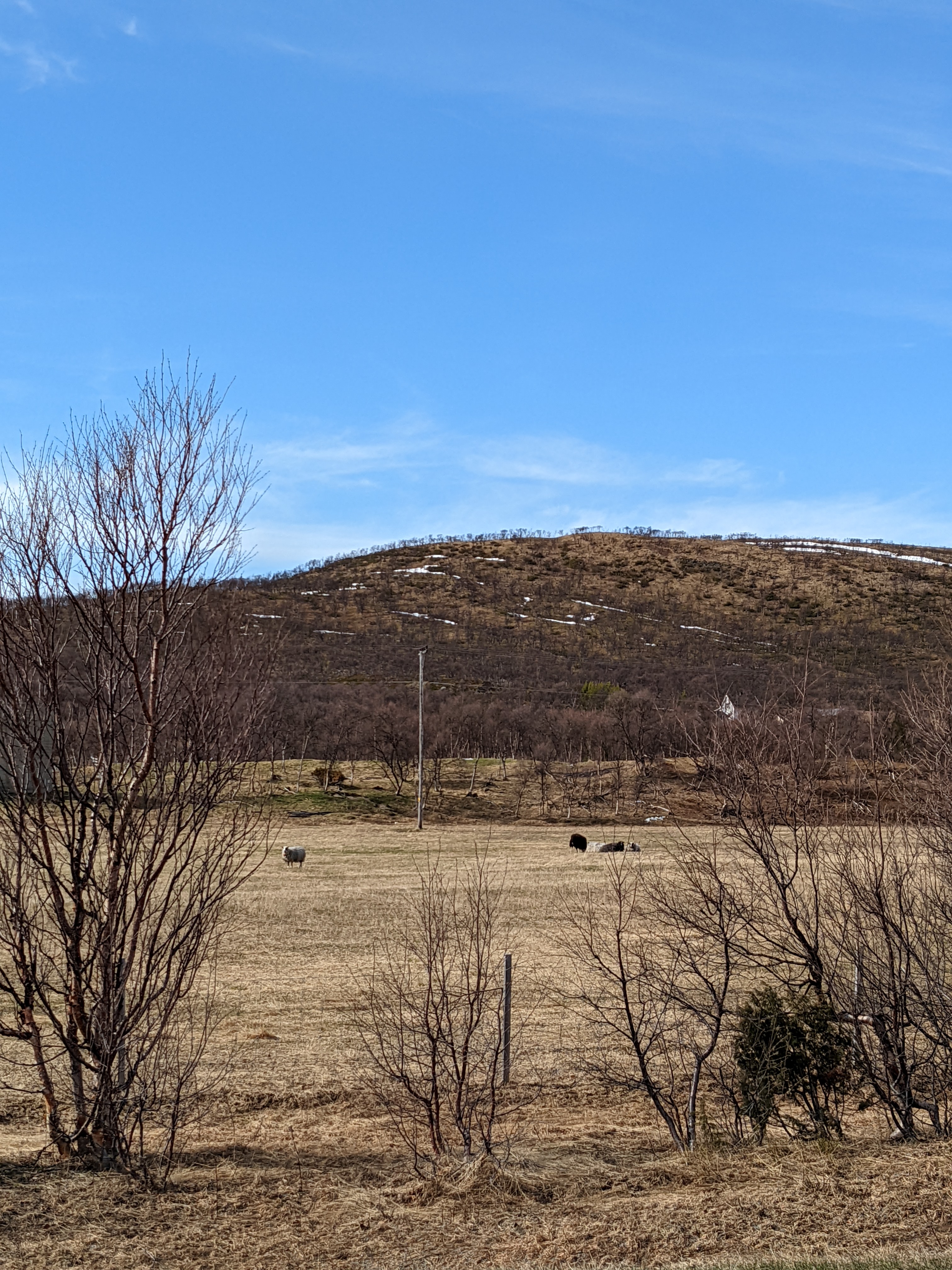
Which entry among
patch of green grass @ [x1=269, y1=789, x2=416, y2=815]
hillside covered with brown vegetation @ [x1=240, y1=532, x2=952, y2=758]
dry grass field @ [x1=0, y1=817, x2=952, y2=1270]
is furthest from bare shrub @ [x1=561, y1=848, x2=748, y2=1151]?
patch of green grass @ [x1=269, y1=789, x2=416, y2=815]

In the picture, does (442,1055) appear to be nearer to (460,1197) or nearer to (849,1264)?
(460,1197)

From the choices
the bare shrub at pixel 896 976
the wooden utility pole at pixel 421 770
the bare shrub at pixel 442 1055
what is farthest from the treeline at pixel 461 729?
the bare shrub at pixel 896 976

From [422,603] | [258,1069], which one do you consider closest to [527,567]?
[422,603]

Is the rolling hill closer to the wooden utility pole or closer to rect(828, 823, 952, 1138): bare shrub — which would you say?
the wooden utility pole

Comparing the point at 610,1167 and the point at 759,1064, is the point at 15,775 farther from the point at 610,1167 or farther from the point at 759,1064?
the point at 759,1064

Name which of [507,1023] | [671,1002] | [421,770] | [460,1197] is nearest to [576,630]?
[421,770]

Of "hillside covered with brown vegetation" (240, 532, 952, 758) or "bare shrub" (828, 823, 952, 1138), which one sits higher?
"hillside covered with brown vegetation" (240, 532, 952, 758)

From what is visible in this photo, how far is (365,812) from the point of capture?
43.8 metres

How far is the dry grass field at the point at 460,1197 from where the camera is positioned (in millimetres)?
6316

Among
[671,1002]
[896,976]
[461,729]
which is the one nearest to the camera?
[896,976]

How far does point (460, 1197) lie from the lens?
23.9 feet

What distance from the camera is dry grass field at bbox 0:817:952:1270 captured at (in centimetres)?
632

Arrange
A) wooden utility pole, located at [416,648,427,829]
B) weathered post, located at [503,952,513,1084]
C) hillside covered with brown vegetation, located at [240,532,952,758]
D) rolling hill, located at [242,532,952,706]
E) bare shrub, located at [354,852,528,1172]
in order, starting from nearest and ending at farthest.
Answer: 1. bare shrub, located at [354,852,528,1172]
2. weathered post, located at [503,952,513,1084]
3. wooden utility pole, located at [416,648,427,829]
4. hillside covered with brown vegetation, located at [240,532,952,758]
5. rolling hill, located at [242,532,952,706]

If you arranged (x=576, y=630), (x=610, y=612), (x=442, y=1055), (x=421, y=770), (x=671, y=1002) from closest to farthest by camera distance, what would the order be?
(x=442, y=1055) → (x=671, y=1002) → (x=421, y=770) → (x=576, y=630) → (x=610, y=612)
